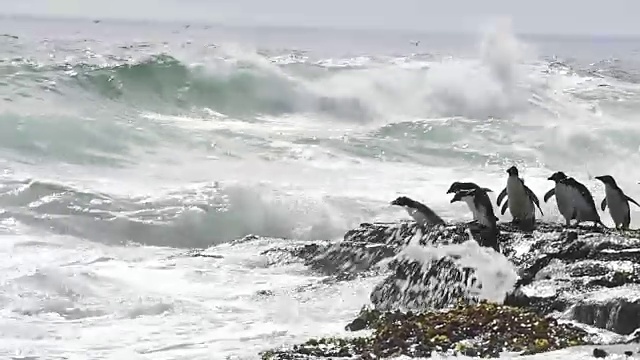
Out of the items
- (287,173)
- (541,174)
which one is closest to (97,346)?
(287,173)

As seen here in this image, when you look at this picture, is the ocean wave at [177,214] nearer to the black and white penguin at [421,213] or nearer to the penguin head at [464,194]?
the black and white penguin at [421,213]

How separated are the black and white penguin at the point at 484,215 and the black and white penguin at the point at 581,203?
1128 mm

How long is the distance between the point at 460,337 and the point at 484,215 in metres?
3.30

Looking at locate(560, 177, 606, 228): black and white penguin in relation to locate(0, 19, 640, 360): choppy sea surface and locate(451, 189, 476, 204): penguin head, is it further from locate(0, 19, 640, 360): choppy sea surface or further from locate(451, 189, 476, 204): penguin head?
locate(0, 19, 640, 360): choppy sea surface

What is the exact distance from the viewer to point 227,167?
74.4ft

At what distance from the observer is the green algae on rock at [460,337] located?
20.6 ft

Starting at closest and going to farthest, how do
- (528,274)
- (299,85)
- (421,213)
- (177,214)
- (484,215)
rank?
(528,274), (484,215), (421,213), (177,214), (299,85)

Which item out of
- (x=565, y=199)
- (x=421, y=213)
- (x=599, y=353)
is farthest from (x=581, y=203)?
(x=599, y=353)

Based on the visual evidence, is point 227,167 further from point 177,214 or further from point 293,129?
point 293,129

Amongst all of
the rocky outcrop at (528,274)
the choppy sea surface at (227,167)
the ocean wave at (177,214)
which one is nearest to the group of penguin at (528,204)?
the rocky outcrop at (528,274)

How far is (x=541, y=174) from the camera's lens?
23594 millimetres

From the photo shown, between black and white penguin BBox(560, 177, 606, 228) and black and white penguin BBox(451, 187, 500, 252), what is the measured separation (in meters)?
1.13

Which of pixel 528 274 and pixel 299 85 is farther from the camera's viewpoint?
pixel 299 85

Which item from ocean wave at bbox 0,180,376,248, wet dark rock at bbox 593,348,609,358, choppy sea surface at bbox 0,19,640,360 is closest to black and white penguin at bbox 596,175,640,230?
choppy sea surface at bbox 0,19,640,360
